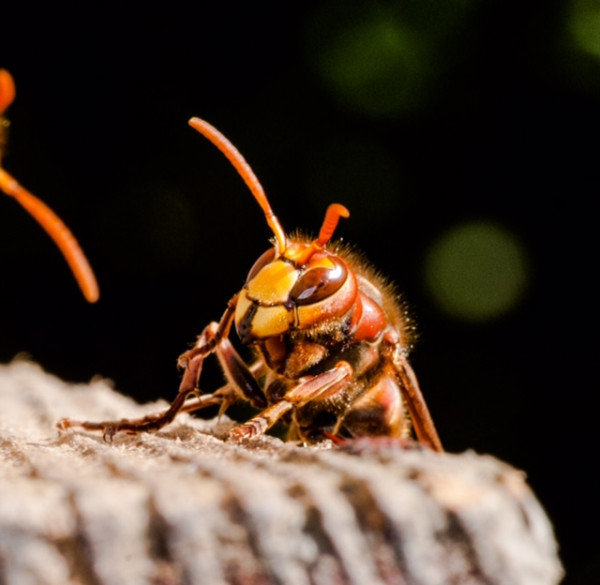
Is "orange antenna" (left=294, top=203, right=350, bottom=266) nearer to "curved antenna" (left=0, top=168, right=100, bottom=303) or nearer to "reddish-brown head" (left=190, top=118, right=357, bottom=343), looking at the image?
"reddish-brown head" (left=190, top=118, right=357, bottom=343)

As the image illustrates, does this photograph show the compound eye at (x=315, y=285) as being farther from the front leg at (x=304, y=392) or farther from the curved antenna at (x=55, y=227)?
the curved antenna at (x=55, y=227)

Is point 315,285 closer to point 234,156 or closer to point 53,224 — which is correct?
point 234,156

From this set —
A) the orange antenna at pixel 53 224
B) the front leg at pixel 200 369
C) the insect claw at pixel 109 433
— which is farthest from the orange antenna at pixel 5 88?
the front leg at pixel 200 369

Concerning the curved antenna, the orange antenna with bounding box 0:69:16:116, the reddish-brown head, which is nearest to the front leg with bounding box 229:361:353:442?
the reddish-brown head

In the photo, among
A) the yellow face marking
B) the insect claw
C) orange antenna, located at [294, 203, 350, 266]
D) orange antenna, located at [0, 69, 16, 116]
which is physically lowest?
the insect claw

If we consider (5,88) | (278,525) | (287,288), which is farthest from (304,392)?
(278,525)

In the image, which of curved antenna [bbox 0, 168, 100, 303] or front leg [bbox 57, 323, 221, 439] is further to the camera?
front leg [bbox 57, 323, 221, 439]
